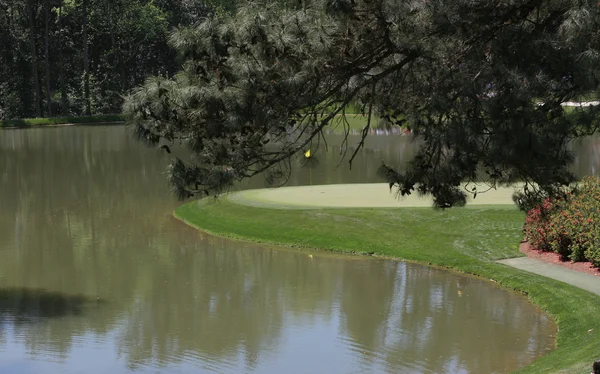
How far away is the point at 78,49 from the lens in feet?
233

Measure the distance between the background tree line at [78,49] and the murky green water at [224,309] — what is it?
144ft

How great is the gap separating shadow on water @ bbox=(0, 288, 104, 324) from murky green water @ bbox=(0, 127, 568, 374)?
3cm

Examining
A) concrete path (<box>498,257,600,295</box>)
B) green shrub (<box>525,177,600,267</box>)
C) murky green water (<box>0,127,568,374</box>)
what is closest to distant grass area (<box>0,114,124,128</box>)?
murky green water (<box>0,127,568,374</box>)

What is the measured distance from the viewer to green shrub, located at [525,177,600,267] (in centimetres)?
1466

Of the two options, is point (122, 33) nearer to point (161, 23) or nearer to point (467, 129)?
point (161, 23)

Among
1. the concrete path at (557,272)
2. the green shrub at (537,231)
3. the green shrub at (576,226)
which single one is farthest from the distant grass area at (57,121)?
the green shrub at (576,226)

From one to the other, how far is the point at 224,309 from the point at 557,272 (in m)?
5.48

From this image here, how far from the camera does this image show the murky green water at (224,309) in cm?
1188

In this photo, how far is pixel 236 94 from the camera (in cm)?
913

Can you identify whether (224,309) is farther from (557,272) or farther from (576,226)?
(576,226)

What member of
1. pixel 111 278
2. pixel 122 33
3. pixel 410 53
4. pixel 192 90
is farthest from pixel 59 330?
pixel 122 33

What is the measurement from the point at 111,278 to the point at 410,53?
8.76 m

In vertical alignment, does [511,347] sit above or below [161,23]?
below

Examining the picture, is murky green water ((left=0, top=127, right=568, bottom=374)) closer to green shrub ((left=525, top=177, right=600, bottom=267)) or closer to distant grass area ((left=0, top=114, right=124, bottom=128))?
green shrub ((left=525, top=177, right=600, bottom=267))
